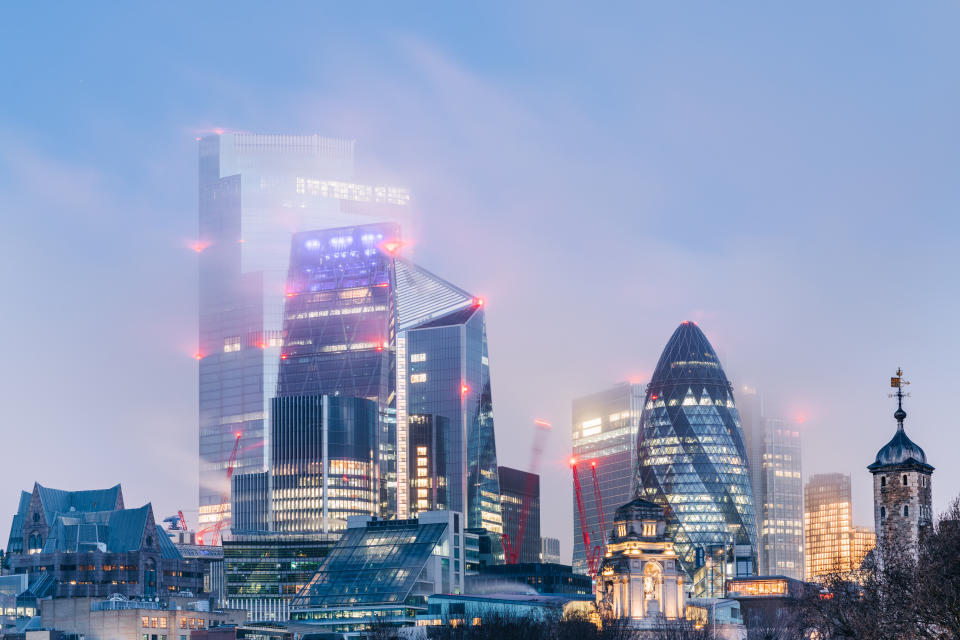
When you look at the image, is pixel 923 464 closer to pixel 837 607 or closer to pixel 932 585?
pixel 837 607

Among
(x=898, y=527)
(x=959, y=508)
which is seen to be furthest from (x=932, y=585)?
(x=898, y=527)

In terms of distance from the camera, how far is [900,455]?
163125 millimetres

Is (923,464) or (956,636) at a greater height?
(923,464)

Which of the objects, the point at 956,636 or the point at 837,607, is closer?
the point at 956,636

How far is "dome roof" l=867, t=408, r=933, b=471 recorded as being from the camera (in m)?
162

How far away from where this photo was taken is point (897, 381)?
163 metres

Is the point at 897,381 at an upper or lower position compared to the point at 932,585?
upper

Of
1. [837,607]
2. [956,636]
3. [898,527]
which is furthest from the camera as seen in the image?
[898,527]

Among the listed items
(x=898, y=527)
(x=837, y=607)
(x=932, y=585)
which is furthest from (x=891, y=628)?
(x=898, y=527)

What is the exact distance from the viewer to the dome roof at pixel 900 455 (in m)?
162

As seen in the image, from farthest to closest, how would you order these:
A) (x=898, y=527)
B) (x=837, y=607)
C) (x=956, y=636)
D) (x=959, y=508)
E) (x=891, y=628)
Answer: (x=898, y=527) < (x=837, y=607) < (x=959, y=508) < (x=891, y=628) < (x=956, y=636)

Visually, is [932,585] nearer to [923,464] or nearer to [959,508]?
[959,508]

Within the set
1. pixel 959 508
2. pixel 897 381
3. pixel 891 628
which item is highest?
pixel 897 381

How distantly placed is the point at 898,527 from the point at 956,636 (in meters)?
75.4
